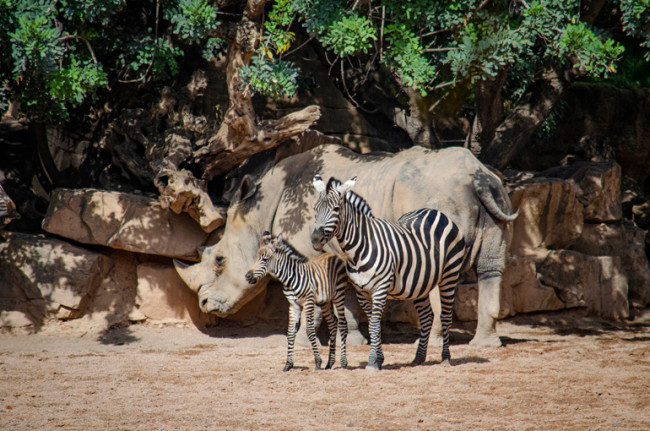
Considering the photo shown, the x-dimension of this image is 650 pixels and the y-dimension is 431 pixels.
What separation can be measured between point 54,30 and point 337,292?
4603 mm

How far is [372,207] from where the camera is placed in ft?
30.0

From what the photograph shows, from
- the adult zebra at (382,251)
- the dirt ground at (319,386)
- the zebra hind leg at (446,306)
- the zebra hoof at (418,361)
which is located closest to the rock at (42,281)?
the dirt ground at (319,386)

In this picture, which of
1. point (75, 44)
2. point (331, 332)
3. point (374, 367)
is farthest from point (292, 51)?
point (374, 367)

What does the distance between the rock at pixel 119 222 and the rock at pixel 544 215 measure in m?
4.81

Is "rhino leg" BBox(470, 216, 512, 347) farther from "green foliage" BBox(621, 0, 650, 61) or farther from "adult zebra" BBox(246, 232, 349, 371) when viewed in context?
"green foliage" BBox(621, 0, 650, 61)

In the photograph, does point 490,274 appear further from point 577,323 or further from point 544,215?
point 577,323

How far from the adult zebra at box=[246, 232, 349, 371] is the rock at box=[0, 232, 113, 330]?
363cm

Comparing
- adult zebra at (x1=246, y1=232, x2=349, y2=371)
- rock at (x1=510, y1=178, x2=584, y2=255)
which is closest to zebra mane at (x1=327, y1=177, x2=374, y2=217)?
adult zebra at (x1=246, y1=232, x2=349, y2=371)

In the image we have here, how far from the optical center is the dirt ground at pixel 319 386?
5285 millimetres

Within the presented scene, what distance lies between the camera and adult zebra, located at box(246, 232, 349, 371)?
23.6 feet

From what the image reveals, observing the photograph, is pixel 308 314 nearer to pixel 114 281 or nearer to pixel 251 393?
pixel 251 393

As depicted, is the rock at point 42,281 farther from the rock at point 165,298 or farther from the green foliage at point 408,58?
the green foliage at point 408,58

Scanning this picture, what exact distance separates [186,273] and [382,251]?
3.88 metres

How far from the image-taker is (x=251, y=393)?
6180 millimetres
